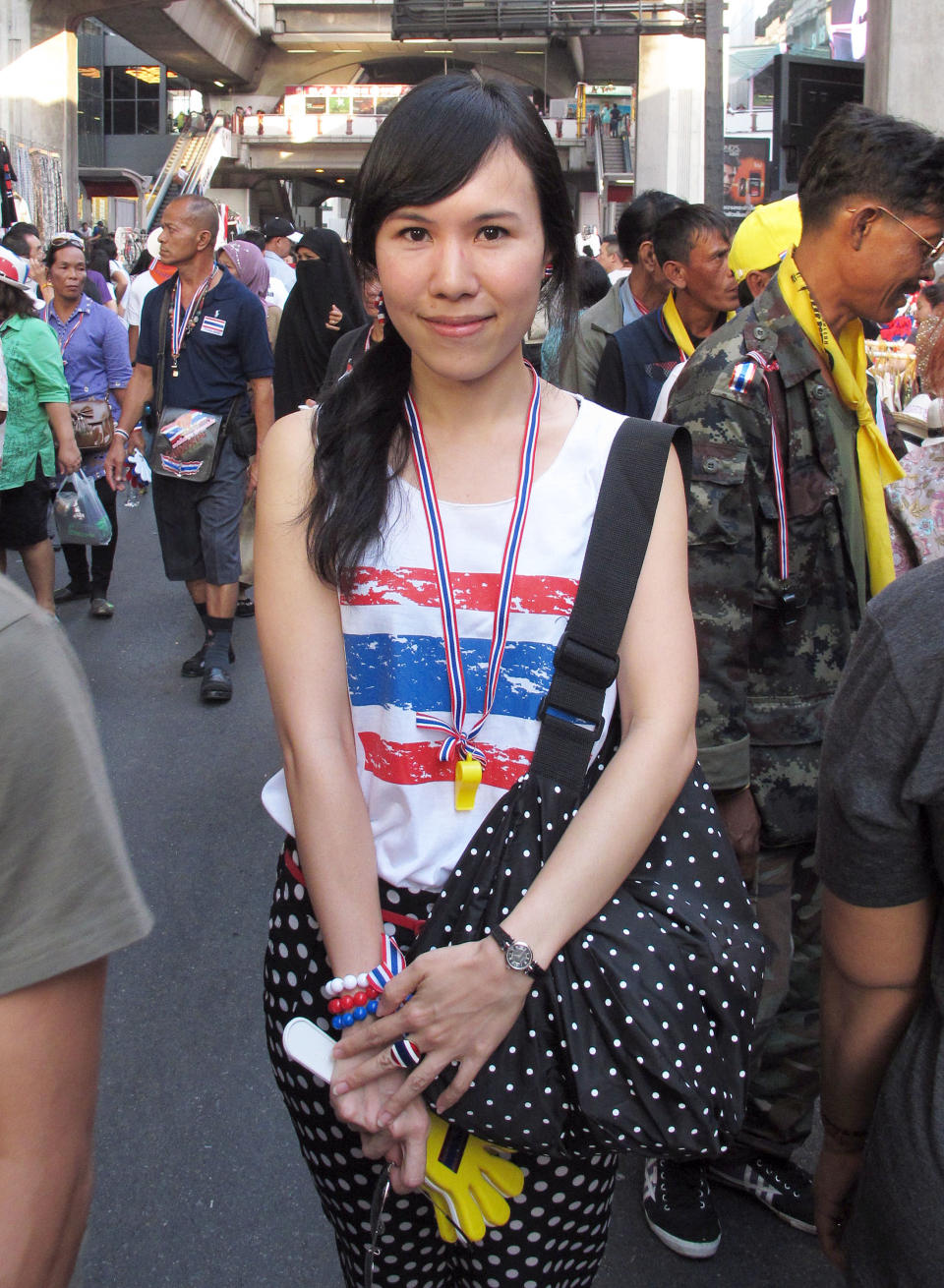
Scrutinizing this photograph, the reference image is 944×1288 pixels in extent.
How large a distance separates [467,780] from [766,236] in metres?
2.56

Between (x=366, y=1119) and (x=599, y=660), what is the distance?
615mm

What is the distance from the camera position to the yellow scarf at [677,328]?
451cm

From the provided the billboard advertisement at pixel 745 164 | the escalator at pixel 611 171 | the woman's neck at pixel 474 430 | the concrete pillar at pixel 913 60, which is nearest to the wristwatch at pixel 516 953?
the woman's neck at pixel 474 430

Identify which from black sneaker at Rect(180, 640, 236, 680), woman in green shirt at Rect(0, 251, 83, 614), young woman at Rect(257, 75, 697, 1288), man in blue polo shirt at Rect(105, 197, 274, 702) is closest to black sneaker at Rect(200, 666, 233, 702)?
man in blue polo shirt at Rect(105, 197, 274, 702)

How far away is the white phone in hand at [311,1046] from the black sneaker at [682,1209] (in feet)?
4.45

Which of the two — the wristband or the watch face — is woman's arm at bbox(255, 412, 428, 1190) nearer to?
the watch face

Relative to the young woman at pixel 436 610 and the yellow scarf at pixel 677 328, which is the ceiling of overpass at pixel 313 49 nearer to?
the yellow scarf at pixel 677 328

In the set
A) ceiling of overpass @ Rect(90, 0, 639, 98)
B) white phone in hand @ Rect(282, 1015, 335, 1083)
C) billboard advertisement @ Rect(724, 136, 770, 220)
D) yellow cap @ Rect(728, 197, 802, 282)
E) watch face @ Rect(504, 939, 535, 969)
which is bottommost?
white phone in hand @ Rect(282, 1015, 335, 1083)

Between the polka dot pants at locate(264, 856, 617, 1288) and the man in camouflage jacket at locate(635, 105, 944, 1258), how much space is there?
0.87 metres

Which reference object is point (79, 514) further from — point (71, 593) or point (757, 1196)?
point (757, 1196)

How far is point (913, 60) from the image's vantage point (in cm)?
992

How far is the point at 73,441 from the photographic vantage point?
672cm

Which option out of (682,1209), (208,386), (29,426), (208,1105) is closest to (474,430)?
(682,1209)

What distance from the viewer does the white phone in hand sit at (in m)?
1.54
